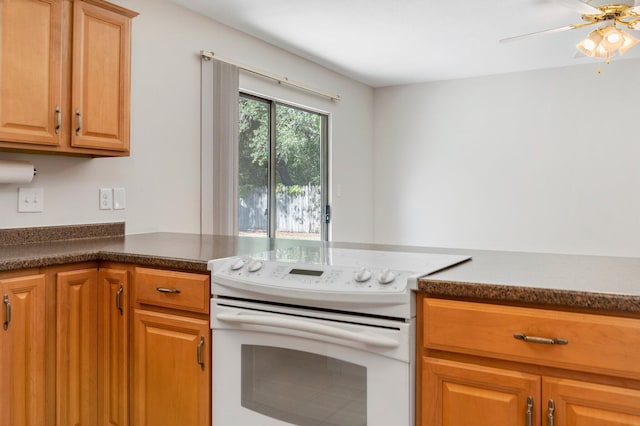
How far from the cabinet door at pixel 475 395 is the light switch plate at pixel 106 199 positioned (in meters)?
1.99

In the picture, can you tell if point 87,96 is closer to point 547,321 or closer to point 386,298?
point 386,298

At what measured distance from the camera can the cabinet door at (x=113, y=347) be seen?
1.95 m

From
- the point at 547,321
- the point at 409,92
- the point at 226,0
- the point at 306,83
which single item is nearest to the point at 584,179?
the point at 409,92

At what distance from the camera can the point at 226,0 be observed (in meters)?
3.03

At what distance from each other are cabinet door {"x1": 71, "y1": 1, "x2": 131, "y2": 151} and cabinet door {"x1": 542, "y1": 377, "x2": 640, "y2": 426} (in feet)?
6.68

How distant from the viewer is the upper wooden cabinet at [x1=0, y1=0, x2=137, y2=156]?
6.41ft

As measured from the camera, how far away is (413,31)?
3.61 m

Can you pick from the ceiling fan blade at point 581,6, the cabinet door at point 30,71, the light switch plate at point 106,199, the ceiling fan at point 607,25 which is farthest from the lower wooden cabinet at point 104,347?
the ceiling fan at point 607,25

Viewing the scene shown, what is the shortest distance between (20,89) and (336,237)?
3.32 meters

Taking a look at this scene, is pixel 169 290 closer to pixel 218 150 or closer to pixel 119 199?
pixel 119 199

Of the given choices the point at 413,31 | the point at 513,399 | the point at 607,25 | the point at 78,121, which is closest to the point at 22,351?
the point at 78,121

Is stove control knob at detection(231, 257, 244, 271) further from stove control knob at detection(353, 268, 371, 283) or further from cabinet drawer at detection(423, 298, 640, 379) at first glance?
cabinet drawer at detection(423, 298, 640, 379)

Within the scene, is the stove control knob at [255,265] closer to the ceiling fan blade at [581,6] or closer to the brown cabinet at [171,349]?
the brown cabinet at [171,349]

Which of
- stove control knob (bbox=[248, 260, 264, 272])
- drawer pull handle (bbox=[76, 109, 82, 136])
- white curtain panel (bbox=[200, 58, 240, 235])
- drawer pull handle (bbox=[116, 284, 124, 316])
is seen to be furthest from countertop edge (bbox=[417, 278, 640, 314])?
white curtain panel (bbox=[200, 58, 240, 235])
